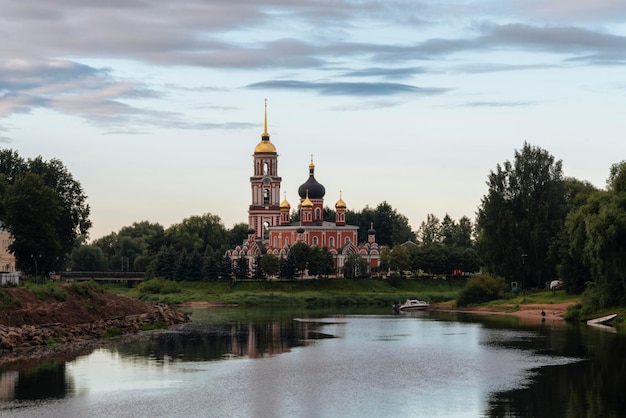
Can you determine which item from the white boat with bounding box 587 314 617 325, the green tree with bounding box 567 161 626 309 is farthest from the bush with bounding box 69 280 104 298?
the white boat with bounding box 587 314 617 325

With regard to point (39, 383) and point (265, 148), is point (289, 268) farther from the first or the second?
point (39, 383)

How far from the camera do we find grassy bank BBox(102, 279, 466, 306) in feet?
380

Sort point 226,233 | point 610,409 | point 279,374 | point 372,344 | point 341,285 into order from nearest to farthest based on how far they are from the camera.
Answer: point 610,409 < point 279,374 < point 372,344 < point 341,285 < point 226,233

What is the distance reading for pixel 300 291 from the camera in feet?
406

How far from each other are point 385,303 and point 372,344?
5569 centimetres

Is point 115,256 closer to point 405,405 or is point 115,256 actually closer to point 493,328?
point 493,328

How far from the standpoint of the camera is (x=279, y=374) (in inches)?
1826

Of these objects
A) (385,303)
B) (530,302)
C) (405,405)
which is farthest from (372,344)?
(385,303)

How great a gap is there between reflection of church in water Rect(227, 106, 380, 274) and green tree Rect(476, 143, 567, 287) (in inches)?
1703

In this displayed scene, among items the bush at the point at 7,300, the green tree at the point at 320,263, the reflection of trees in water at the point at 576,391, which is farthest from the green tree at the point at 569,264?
the green tree at the point at 320,263

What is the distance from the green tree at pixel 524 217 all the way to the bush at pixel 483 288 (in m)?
2.25

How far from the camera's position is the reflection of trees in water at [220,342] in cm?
5481

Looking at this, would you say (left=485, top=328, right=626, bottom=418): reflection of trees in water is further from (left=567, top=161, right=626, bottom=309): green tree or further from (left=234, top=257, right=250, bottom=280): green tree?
(left=234, top=257, right=250, bottom=280): green tree

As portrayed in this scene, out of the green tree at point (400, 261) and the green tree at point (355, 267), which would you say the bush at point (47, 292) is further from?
the green tree at point (400, 261)
